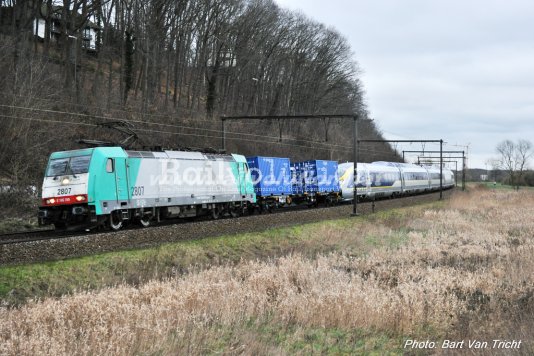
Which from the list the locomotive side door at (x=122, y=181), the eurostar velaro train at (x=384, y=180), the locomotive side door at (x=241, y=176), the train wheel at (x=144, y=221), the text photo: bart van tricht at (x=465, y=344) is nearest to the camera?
the text photo: bart van tricht at (x=465, y=344)

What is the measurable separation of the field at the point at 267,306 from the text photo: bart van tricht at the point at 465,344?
0.06 m

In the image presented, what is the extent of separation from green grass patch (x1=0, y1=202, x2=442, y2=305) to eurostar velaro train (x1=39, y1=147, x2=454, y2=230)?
2339 millimetres

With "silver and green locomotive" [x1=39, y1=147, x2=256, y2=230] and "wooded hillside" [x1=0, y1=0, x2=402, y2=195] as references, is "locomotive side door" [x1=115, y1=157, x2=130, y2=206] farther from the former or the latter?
"wooded hillside" [x1=0, y1=0, x2=402, y2=195]

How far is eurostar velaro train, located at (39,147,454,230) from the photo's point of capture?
56.8ft

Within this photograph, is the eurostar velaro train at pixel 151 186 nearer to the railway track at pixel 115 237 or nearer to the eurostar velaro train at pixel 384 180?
the railway track at pixel 115 237

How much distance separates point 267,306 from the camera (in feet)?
34.5

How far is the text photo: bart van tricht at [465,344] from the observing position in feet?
26.0

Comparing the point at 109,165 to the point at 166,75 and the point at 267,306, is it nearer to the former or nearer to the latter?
the point at 267,306

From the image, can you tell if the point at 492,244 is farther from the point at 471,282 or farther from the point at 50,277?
the point at 50,277

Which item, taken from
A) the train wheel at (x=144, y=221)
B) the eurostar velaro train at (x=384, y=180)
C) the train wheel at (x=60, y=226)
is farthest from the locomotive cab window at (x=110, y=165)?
the eurostar velaro train at (x=384, y=180)

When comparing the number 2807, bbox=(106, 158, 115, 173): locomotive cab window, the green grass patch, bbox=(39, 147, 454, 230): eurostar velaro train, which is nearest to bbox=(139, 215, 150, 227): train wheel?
bbox=(39, 147, 454, 230): eurostar velaro train

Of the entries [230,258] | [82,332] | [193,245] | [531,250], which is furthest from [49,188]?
[531,250]

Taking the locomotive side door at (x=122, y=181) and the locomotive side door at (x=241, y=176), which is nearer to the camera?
the locomotive side door at (x=122, y=181)

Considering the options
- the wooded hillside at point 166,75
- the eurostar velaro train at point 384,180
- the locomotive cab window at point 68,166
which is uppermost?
the wooded hillside at point 166,75
